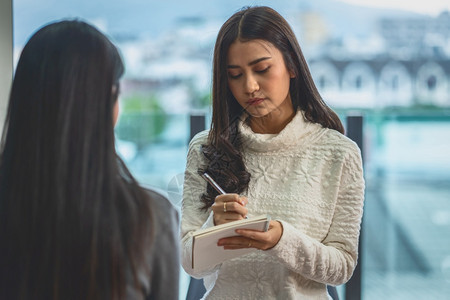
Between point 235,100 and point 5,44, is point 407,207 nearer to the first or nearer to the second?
point 235,100

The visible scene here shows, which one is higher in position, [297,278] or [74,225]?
[74,225]

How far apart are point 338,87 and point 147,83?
1.13m

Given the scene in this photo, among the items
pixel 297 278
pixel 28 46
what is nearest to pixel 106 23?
pixel 297 278

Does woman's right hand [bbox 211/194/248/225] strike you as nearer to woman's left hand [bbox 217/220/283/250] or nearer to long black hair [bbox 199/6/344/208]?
woman's left hand [bbox 217/220/283/250]

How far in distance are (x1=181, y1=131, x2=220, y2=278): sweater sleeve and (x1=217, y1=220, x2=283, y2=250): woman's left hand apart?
0.19m

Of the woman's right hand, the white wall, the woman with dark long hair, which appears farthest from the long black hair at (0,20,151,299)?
the white wall

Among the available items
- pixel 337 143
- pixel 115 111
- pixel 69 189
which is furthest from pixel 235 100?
pixel 69 189

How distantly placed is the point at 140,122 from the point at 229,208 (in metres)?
2.03

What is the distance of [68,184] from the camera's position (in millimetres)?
949

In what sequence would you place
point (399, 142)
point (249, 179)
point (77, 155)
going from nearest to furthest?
point (77, 155), point (249, 179), point (399, 142)

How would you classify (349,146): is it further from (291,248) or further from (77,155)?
(77,155)

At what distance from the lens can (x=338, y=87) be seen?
3.70 metres

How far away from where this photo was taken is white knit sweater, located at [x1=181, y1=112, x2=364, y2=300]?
1.57 m

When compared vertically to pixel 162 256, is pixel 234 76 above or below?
above
